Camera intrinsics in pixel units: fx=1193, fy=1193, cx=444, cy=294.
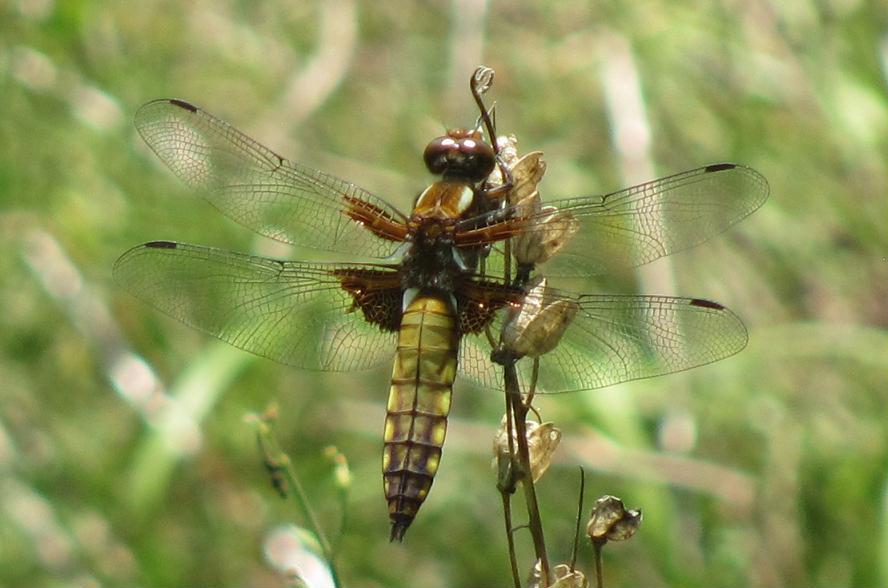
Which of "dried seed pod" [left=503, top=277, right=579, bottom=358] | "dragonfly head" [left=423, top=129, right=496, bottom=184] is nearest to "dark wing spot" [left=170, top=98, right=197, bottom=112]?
"dragonfly head" [left=423, top=129, right=496, bottom=184]

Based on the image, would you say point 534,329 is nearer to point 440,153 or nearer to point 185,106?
point 440,153

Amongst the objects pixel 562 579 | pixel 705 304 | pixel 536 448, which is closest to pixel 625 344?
pixel 705 304

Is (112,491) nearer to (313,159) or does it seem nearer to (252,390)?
(252,390)

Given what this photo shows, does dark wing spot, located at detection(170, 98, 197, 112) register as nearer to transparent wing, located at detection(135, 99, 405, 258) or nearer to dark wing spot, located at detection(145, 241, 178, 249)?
transparent wing, located at detection(135, 99, 405, 258)

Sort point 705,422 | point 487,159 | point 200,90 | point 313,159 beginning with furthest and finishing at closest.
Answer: point 200,90
point 313,159
point 705,422
point 487,159

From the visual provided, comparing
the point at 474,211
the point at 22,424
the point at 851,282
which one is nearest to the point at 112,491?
the point at 22,424

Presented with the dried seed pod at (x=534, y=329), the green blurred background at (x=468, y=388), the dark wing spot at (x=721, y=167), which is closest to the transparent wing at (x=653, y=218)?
the dark wing spot at (x=721, y=167)
